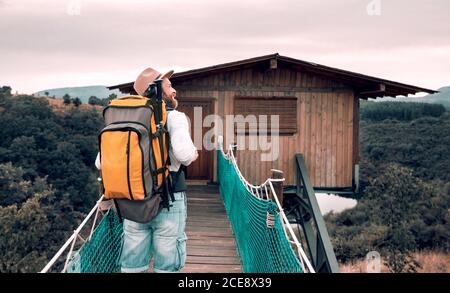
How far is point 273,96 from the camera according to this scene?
13398 millimetres

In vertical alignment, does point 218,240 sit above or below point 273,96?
below

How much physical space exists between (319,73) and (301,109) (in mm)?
1012

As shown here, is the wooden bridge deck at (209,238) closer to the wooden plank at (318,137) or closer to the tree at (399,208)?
the wooden plank at (318,137)

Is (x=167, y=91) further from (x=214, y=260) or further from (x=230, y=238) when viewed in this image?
(x=230, y=238)

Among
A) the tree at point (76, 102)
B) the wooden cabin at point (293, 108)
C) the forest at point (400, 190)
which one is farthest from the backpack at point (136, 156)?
the tree at point (76, 102)

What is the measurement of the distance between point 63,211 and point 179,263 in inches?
1438

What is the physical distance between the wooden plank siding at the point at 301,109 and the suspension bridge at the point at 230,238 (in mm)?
1426

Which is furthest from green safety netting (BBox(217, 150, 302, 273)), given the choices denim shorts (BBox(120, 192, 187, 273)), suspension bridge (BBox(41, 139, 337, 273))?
denim shorts (BBox(120, 192, 187, 273))

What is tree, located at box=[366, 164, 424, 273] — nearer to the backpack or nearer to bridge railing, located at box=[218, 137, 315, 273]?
bridge railing, located at box=[218, 137, 315, 273]

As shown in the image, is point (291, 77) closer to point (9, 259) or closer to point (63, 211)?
point (9, 259)

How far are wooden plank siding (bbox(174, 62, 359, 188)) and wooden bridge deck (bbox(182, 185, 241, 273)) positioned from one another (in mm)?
2260

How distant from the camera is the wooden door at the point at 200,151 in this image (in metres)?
13.5

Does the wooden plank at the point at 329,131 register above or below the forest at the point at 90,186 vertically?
above

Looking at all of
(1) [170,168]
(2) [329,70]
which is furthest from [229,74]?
(1) [170,168]
